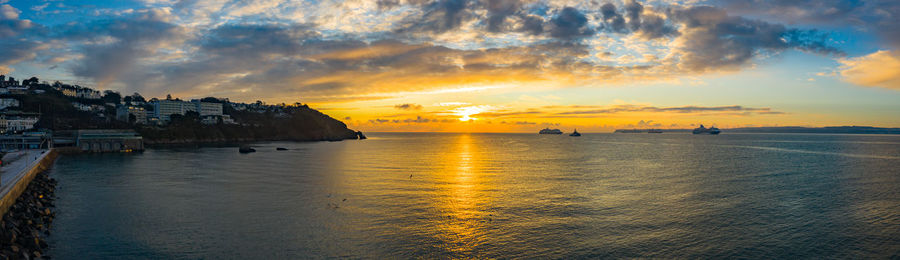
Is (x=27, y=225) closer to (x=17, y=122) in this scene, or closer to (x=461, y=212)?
(x=461, y=212)

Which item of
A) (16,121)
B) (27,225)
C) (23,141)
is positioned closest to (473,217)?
(27,225)

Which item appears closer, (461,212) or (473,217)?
(473,217)

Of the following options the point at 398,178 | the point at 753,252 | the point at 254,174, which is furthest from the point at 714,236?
the point at 254,174

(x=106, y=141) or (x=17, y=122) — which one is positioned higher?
(x=17, y=122)

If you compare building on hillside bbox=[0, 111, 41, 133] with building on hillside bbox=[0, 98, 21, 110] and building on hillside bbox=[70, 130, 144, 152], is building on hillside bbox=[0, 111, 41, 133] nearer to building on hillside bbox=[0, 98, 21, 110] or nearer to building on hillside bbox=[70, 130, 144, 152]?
building on hillside bbox=[0, 98, 21, 110]

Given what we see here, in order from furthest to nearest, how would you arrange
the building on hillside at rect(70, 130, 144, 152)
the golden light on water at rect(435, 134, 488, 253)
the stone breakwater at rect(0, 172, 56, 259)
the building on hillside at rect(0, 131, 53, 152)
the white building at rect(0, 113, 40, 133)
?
the white building at rect(0, 113, 40, 133) < the building on hillside at rect(70, 130, 144, 152) < the building on hillside at rect(0, 131, 53, 152) < the golden light on water at rect(435, 134, 488, 253) < the stone breakwater at rect(0, 172, 56, 259)

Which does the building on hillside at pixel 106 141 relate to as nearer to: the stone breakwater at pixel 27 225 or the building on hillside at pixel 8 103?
the building on hillside at pixel 8 103

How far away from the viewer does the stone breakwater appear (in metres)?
23.7

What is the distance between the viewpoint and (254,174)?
67000mm

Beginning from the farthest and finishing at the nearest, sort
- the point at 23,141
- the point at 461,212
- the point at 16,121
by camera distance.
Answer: the point at 16,121
the point at 23,141
the point at 461,212

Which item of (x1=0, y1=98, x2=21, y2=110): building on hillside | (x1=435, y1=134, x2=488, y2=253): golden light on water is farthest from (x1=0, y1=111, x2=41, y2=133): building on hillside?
(x1=435, y1=134, x2=488, y2=253): golden light on water

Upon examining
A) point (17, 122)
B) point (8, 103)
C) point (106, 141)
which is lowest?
point (106, 141)

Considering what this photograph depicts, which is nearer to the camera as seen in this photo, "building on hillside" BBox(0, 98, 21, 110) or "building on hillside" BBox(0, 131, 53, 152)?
"building on hillside" BBox(0, 131, 53, 152)

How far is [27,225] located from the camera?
97.1ft
